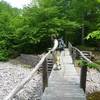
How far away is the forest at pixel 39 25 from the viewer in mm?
23016

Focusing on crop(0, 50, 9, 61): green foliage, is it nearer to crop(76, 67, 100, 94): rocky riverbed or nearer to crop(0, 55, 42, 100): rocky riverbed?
crop(0, 55, 42, 100): rocky riverbed

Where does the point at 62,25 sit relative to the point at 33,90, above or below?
above

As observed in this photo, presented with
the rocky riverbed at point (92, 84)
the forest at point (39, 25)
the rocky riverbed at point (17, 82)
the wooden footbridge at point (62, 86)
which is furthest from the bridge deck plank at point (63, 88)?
the forest at point (39, 25)

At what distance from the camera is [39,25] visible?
23.0 m

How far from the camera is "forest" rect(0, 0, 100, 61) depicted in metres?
23.0

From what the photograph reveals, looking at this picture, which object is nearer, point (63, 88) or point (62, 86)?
point (63, 88)

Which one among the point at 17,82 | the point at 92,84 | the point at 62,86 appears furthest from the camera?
the point at 17,82

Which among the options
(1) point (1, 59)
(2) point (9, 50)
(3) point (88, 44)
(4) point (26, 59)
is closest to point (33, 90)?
(4) point (26, 59)

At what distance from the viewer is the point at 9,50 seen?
81.0 ft

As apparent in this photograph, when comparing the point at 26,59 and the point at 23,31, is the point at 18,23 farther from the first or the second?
the point at 26,59

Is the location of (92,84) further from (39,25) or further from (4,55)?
(4,55)

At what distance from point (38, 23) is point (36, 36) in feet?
3.71

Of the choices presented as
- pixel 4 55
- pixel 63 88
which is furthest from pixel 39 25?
pixel 63 88

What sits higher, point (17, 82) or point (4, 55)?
point (4, 55)
